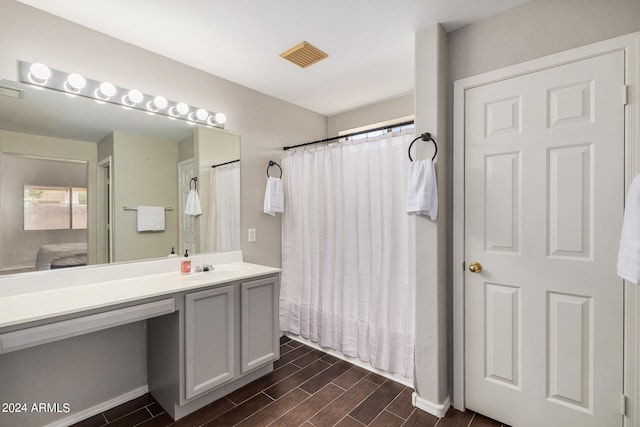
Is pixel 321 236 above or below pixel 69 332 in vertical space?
above

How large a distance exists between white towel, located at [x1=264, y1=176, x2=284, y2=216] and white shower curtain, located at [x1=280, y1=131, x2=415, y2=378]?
0.45 feet

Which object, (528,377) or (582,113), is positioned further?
(528,377)

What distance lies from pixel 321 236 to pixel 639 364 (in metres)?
2.10

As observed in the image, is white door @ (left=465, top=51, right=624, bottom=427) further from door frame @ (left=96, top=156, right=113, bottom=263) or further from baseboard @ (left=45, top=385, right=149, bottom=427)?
door frame @ (left=96, top=156, right=113, bottom=263)

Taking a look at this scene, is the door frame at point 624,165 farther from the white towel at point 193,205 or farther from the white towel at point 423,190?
the white towel at point 193,205

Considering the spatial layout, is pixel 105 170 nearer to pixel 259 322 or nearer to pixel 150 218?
pixel 150 218

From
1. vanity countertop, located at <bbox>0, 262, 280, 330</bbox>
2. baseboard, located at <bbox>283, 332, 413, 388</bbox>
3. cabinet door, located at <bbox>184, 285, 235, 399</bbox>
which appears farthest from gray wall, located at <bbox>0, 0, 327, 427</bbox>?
baseboard, located at <bbox>283, 332, 413, 388</bbox>

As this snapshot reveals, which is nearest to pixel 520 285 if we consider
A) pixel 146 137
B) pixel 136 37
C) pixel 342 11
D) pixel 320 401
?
pixel 320 401

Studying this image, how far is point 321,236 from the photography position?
2.76 metres

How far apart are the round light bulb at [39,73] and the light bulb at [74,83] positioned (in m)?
0.09

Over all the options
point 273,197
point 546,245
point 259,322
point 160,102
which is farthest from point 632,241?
point 160,102

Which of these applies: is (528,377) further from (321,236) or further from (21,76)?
(21,76)

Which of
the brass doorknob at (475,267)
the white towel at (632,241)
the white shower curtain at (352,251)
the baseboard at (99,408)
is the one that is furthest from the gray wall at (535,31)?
the baseboard at (99,408)

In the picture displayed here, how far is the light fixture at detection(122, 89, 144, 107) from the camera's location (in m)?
2.02
